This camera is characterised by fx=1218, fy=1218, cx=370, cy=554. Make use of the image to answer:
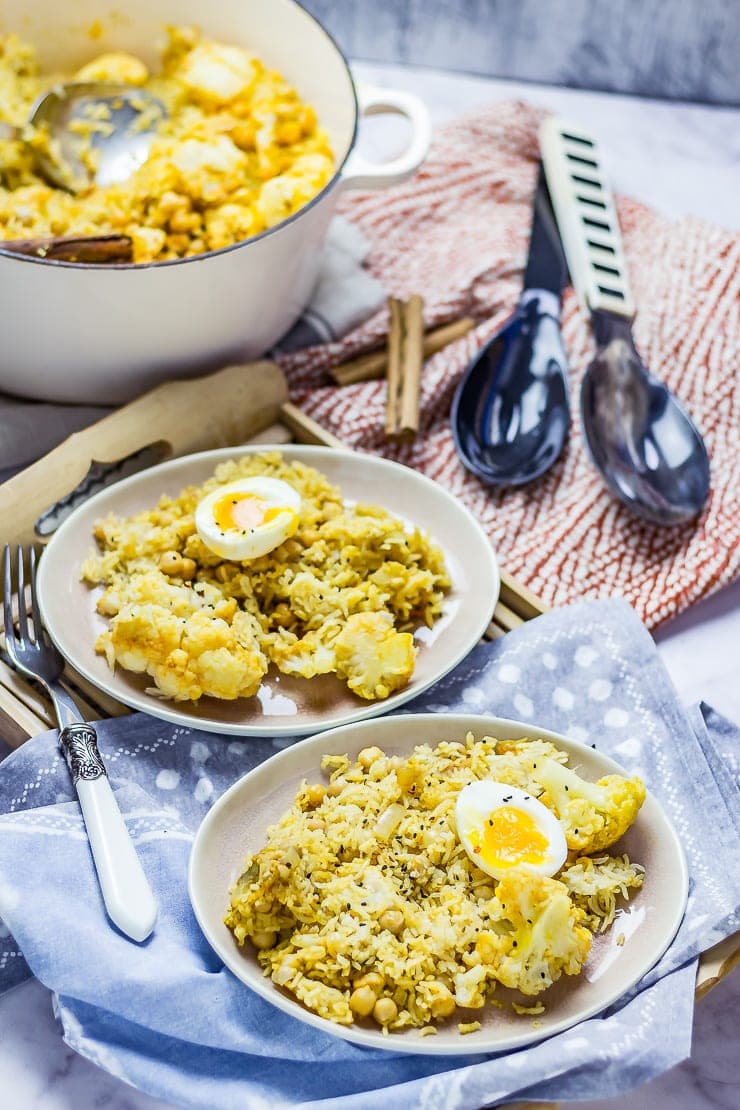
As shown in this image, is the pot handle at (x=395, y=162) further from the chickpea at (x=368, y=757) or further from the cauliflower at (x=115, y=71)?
the chickpea at (x=368, y=757)

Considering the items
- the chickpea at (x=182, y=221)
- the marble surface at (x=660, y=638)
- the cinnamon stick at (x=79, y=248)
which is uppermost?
the chickpea at (x=182, y=221)

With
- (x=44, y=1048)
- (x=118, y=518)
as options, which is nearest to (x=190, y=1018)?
(x=44, y=1048)

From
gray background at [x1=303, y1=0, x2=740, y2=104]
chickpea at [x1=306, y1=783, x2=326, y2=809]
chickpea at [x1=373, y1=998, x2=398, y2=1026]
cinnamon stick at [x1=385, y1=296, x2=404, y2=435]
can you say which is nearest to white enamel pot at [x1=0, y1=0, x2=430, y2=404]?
cinnamon stick at [x1=385, y1=296, x2=404, y2=435]

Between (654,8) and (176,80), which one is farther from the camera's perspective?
(654,8)

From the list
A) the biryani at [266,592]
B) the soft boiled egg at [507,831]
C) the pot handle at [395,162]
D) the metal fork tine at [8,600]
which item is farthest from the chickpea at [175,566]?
the pot handle at [395,162]

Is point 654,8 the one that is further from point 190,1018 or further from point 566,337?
point 190,1018

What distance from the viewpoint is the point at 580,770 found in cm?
187

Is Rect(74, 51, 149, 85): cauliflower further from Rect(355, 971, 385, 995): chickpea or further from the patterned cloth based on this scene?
Rect(355, 971, 385, 995): chickpea

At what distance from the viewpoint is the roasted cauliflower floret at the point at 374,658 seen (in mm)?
1934

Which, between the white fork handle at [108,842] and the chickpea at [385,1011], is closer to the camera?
the chickpea at [385,1011]

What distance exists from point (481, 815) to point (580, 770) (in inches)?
8.7

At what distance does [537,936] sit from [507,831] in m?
0.16

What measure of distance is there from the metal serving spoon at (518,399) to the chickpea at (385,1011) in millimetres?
1168

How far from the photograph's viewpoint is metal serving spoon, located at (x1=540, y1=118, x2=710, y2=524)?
2.42 metres
